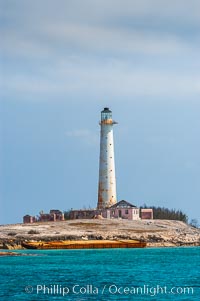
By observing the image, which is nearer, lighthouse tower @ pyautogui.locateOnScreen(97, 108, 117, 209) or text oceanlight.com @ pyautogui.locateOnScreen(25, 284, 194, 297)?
text oceanlight.com @ pyautogui.locateOnScreen(25, 284, 194, 297)

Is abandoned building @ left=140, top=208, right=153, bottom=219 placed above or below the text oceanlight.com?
above

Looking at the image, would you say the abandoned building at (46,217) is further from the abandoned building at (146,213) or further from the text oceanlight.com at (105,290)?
the text oceanlight.com at (105,290)

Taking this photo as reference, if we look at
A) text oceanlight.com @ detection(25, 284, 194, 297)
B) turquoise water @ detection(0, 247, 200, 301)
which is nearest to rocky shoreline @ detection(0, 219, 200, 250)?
turquoise water @ detection(0, 247, 200, 301)

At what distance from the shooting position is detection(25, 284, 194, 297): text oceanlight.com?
49188 mm

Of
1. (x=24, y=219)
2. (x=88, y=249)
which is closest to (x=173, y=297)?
(x=88, y=249)

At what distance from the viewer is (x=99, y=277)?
193ft

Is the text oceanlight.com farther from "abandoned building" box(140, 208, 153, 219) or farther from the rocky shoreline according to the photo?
"abandoned building" box(140, 208, 153, 219)

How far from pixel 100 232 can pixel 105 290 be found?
2265 inches

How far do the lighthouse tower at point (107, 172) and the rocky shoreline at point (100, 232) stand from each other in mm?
2543

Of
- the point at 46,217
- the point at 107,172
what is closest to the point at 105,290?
the point at 107,172

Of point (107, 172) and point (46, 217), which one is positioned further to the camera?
point (46, 217)

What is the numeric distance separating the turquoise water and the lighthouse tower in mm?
26344

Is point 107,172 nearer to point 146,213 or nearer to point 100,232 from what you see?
point 100,232

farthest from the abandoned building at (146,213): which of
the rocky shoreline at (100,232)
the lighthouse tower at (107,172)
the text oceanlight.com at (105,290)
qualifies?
the text oceanlight.com at (105,290)
